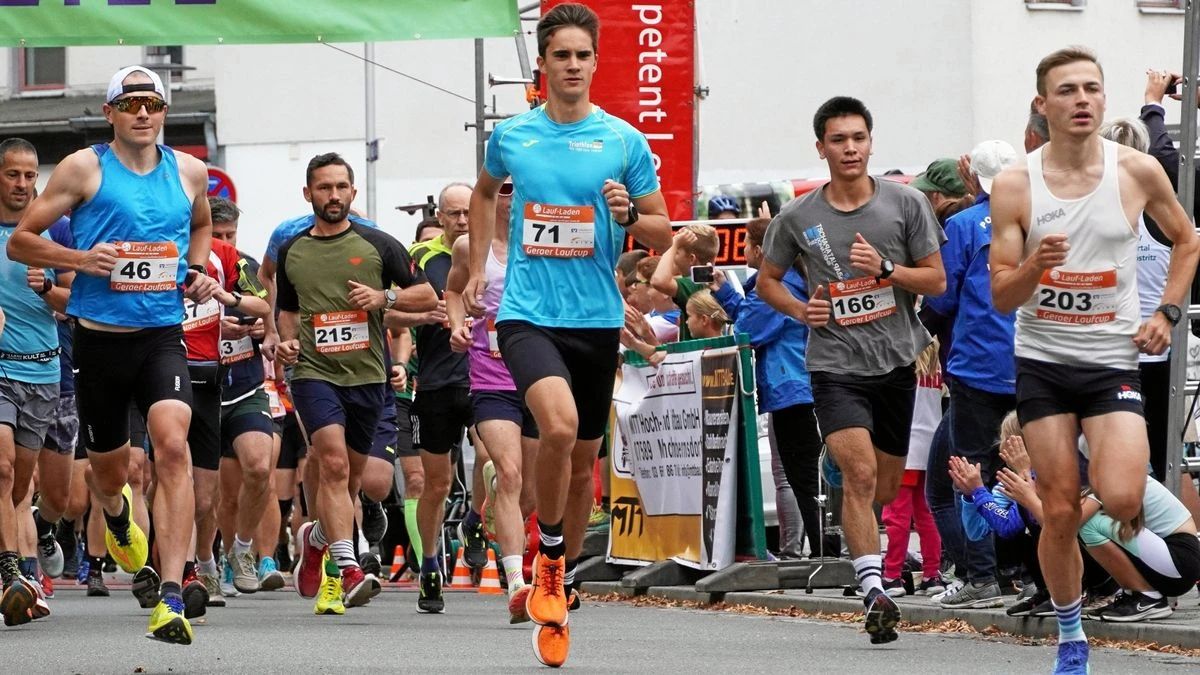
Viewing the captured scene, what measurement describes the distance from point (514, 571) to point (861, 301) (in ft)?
6.96

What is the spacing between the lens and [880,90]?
40.7m

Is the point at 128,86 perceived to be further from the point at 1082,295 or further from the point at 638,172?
the point at 1082,295

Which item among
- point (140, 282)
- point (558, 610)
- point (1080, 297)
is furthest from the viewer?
point (140, 282)

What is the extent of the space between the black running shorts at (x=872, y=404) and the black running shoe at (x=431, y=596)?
3202mm

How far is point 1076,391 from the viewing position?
7.66m

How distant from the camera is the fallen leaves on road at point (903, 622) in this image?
8984mm

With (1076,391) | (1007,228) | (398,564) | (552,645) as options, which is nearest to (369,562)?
(398,564)

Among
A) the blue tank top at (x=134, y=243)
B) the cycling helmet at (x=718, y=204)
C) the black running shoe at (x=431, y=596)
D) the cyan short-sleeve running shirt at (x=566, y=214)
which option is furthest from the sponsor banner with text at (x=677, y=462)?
the cycling helmet at (x=718, y=204)

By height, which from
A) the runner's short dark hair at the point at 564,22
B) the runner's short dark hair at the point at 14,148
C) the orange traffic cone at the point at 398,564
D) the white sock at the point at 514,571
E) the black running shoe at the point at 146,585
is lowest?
the orange traffic cone at the point at 398,564

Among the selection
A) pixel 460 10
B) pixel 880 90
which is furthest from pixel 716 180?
pixel 460 10

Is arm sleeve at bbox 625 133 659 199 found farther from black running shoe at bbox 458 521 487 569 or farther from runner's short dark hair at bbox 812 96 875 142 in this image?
black running shoe at bbox 458 521 487 569

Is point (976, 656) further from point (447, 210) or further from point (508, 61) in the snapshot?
point (508, 61)

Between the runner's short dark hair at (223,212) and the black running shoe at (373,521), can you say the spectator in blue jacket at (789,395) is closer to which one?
the black running shoe at (373,521)

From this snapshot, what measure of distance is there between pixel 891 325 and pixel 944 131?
101 ft
